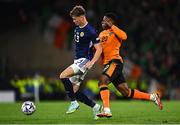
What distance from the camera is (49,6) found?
91.5ft

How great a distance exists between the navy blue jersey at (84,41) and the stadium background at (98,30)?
44.5ft

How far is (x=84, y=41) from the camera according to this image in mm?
12719

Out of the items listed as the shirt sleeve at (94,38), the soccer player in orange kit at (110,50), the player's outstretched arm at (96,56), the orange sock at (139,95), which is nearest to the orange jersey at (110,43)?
the soccer player in orange kit at (110,50)

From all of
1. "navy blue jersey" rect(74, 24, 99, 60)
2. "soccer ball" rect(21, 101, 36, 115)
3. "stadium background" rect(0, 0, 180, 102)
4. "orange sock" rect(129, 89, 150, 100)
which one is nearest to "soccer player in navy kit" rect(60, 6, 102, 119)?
"navy blue jersey" rect(74, 24, 99, 60)

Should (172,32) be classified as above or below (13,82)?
above

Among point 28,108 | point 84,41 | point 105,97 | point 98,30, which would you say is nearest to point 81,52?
point 84,41

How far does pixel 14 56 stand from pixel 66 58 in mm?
2149

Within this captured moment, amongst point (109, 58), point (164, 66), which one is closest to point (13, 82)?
point (164, 66)

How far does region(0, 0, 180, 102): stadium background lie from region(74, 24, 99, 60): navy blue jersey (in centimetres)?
1356

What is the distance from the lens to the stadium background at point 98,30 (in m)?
26.8

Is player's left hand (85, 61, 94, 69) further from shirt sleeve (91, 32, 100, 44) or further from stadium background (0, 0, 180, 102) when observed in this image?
stadium background (0, 0, 180, 102)

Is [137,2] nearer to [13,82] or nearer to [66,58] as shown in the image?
[66,58]

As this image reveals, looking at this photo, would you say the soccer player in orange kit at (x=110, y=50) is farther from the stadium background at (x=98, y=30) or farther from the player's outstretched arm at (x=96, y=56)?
the stadium background at (x=98, y=30)

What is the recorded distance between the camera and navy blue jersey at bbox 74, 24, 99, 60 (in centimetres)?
1265
